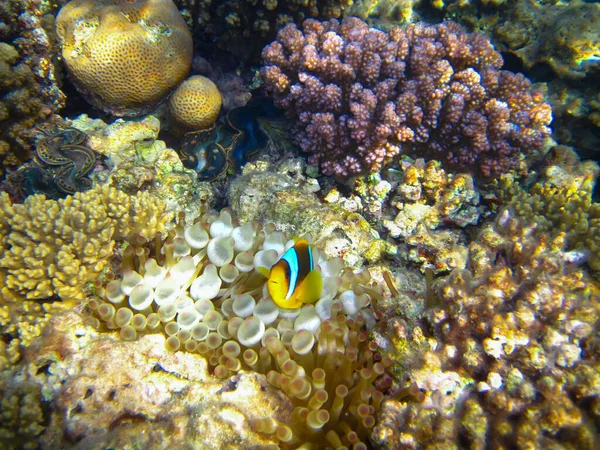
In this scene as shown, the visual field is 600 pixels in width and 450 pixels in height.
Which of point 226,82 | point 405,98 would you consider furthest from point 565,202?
point 226,82

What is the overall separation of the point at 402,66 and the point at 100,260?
126 inches

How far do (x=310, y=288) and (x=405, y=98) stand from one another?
239 cm

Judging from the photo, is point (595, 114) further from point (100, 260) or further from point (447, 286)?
point (100, 260)

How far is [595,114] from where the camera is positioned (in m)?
3.97

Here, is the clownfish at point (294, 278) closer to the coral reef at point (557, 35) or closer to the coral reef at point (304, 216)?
the coral reef at point (304, 216)

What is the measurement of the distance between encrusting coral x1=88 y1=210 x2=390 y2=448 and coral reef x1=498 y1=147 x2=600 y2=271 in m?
1.72

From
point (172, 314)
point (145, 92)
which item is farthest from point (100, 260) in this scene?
point (145, 92)

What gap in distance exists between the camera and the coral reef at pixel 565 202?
9.45 feet

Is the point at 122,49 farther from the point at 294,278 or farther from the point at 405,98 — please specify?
the point at 294,278

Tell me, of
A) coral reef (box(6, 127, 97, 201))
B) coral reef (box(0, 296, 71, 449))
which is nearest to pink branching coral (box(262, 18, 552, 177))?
coral reef (box(6, 127, 97, 201))

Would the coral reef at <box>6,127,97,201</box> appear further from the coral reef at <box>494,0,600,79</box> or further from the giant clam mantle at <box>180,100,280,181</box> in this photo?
the coral reef at <box>494,0,600,79</box>

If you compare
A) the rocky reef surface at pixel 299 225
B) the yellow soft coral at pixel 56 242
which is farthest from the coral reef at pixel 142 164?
the yellow soft coral at pixel 56 242

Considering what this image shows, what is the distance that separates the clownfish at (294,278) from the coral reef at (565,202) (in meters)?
1.91

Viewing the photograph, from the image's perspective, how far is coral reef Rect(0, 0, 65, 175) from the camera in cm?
334
